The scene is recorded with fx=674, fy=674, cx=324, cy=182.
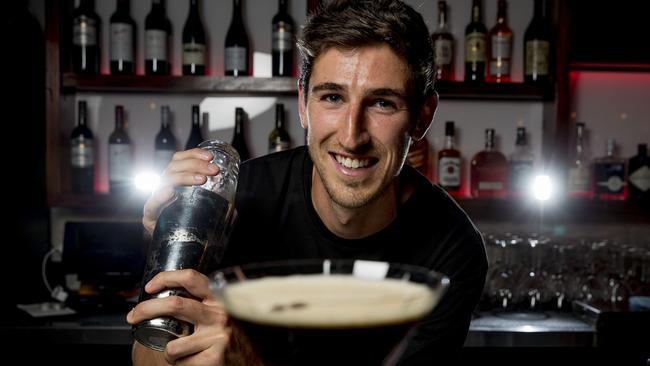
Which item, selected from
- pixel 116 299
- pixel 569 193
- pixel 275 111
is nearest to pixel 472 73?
pixel 569 193

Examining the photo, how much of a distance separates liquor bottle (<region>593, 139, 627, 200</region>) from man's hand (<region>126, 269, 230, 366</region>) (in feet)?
6.99

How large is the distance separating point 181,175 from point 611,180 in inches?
82.7

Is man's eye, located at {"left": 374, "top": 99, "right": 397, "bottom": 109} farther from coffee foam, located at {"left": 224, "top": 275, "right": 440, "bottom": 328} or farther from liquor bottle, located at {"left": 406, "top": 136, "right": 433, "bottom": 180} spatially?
liquor bottle, located at {"left": 406, "top": 136, "right": 433, "bottom": 180}

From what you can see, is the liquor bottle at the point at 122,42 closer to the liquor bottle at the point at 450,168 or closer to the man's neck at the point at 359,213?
the liquor bottle at the point at 450,168

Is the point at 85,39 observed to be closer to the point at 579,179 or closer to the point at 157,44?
the point at 157,44

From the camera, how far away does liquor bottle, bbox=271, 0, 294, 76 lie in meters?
2.52

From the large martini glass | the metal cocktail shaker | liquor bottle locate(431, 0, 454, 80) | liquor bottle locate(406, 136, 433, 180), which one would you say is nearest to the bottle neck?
liquor bottle locate(431, 0, 454, 80)

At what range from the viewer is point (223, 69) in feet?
8.93

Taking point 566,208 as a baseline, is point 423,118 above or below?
above

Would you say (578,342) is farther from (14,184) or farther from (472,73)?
(14,184)

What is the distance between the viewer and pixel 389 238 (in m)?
1.38

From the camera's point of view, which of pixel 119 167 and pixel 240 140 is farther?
pixel 240 140

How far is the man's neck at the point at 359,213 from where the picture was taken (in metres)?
1.37

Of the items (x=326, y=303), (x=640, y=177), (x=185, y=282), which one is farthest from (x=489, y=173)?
(x=326, y=303)
